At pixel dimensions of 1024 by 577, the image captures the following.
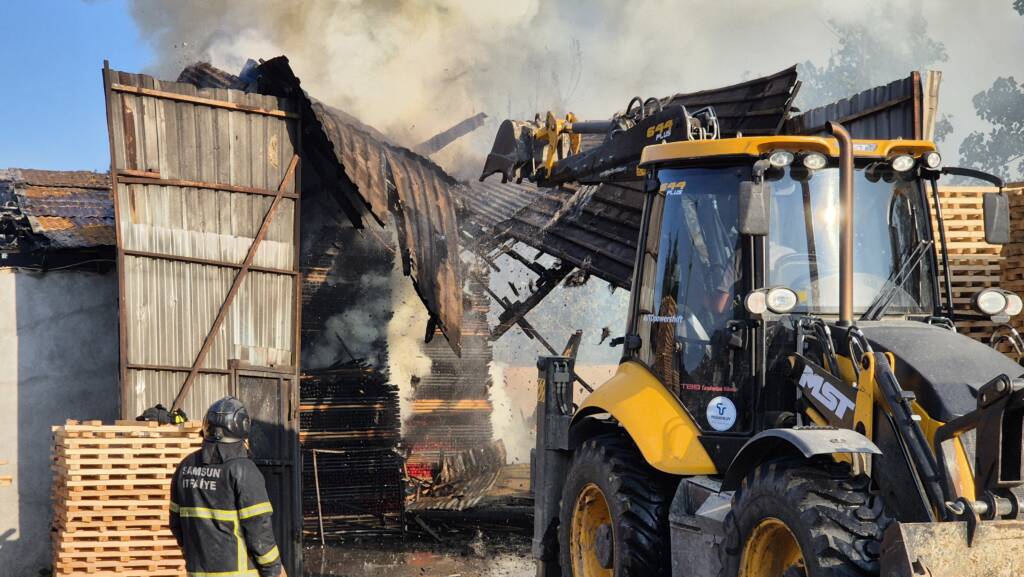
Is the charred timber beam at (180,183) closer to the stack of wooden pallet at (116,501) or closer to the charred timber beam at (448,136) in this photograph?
the stack of wooden pallet at (116,501)

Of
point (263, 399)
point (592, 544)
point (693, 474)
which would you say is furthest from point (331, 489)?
point (693, 474)

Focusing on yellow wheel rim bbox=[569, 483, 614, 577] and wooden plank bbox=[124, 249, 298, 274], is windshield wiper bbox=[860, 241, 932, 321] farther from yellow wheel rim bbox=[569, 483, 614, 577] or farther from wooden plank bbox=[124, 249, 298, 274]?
wooden plank bbox=[124, 249, 298, 274]

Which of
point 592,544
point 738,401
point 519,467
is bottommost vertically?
point 519,467

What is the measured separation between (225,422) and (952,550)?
155 inches

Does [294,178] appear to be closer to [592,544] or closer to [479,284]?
[479,284]

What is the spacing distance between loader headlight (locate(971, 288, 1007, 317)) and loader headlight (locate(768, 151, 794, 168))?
127 centimetres

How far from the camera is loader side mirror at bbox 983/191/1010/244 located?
21.9ft

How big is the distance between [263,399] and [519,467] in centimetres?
789

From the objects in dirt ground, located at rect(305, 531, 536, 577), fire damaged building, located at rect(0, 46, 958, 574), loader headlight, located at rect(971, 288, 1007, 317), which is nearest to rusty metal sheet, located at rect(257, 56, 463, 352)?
fire damaged building, located at rect(0, 46, 958, 574)

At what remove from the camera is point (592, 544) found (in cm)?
809

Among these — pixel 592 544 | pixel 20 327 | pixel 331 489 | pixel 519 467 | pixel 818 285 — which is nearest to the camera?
pixel 818 285

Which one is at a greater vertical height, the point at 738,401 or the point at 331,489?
the point at 738,401

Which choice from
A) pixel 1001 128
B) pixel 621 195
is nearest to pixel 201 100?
pixel 621 195

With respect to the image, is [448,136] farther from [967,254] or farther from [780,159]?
[780,159]
